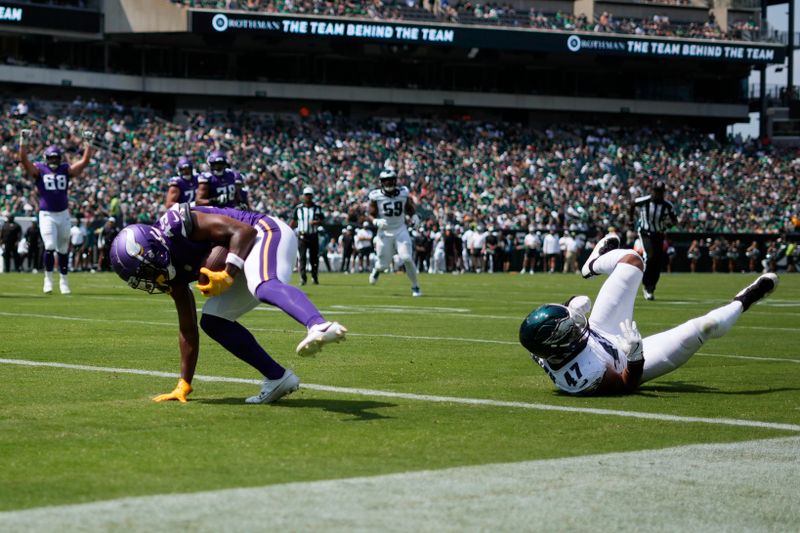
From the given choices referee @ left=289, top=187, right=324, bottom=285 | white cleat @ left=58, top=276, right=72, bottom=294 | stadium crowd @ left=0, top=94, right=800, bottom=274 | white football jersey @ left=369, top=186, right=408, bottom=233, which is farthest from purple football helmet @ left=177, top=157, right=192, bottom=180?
stadium crowd @ left=0, top=94, right=800, bottom=274

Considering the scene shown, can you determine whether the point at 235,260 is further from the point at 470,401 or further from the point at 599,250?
the point at 599,250

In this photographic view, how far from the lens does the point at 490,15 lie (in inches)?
2391

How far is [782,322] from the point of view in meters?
15.3

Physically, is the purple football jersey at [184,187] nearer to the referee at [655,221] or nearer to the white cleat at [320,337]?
the referee at [655,221]

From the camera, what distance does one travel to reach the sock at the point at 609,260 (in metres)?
8.29

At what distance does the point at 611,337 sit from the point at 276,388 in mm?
2207

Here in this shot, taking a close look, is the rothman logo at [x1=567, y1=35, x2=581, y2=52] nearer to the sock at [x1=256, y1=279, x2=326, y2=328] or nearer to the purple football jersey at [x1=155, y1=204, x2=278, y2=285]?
the purple football jersey at [x1=155, y1=204, x2=278, y2=285]

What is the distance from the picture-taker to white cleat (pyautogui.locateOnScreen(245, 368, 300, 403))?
719 centimetres

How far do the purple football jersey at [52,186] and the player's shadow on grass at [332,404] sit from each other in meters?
12.3

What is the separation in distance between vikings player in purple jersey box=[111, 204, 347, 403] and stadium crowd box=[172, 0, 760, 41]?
4854cm

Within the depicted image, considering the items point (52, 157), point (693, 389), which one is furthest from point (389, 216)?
point (693, 389)

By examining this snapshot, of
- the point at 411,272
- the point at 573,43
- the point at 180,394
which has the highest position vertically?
the point at 573,43

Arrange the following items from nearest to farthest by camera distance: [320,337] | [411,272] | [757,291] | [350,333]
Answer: [320,337]
[757,291]
[350,333]
[411,272]

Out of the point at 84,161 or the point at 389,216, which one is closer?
the point at 84,161
